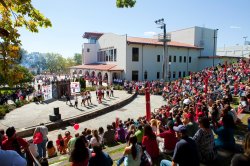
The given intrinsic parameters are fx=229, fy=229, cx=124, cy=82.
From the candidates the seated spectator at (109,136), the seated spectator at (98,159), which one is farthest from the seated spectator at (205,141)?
the seated spectator at (109,136)

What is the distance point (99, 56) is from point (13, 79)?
47.5 m

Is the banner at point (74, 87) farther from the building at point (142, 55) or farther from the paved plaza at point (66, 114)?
the building at point (142, 55)

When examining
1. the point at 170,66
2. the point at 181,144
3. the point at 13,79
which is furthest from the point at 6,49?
the point at 170,66

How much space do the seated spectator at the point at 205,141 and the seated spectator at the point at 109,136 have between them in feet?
16.7

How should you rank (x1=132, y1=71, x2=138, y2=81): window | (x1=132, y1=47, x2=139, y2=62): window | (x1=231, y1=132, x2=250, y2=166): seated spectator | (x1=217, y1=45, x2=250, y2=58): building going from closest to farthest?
(x1=231, y1=132, x2=250, y2=166): seated spectator
(x1=132, y1=47, x2=139, y2=62): window
(x1=132, y1=71, x2=138, y2=81): window
(x1=217, y1=45, x2=250, y2=58): building

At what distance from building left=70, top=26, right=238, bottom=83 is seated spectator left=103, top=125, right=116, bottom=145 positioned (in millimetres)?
31533

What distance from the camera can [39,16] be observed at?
6656 mm

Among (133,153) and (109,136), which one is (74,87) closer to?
(109,136)

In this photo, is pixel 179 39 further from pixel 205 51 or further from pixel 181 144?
pixel 181 144

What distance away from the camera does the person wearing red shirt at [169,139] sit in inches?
282

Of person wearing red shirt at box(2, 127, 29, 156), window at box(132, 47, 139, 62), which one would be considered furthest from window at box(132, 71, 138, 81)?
person wearing red shirt at box(2, 127, 29, 156)

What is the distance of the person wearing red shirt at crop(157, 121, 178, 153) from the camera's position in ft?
23.5

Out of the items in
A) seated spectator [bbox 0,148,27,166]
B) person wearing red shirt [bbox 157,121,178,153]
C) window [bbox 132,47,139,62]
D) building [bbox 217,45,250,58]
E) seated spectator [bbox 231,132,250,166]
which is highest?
building [bbox 217,45,250,58]

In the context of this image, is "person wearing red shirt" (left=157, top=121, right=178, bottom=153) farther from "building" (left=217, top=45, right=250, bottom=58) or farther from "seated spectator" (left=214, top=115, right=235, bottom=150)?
"building" (left=217, top=45, right=250, bottom=58)
